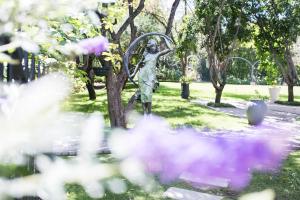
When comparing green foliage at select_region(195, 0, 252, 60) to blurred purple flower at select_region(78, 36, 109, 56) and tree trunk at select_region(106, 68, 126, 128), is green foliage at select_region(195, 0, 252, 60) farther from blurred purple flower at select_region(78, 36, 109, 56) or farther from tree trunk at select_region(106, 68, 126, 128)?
blurred purple flower at select_region(78, 36, 109, 56)

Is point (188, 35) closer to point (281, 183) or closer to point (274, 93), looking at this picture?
point (274, 93)

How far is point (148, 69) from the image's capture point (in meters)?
8.14

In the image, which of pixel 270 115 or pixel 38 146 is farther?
pixel 270 115

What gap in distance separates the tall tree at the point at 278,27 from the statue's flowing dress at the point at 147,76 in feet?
39.9

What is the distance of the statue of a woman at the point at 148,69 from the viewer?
8.12 meters

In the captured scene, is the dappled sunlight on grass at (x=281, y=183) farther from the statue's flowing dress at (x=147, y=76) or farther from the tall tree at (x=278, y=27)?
the tall tree at (x=278, y=27)

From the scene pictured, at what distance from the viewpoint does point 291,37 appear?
18969 mm

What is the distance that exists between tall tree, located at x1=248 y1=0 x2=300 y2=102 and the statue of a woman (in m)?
12.1

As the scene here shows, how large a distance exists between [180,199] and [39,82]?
16.8 feet

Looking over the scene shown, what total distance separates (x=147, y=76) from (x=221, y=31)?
37.9 ft

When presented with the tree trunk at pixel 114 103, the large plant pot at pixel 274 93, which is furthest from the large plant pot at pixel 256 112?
the large plant pot at pixel 274 93

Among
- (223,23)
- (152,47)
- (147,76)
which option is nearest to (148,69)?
(147,76)

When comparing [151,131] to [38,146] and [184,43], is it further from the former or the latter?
[184,43]

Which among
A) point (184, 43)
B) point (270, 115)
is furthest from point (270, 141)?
point (184, 43)
